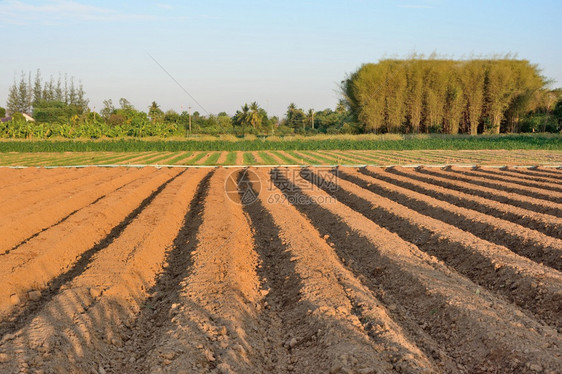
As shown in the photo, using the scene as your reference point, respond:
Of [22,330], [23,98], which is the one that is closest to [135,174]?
[22,330]

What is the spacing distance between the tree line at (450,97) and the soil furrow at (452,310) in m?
40.7

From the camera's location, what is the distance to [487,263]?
24.0ft

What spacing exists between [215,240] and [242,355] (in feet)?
15.0

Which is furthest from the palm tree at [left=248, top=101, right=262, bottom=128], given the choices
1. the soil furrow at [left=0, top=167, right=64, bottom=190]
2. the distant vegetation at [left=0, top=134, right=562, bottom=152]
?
the soil furrow at [left=0, top=167, right=64, bottom=190]

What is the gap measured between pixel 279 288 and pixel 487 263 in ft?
9.78

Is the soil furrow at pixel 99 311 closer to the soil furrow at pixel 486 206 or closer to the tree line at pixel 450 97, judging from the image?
the soil furrow at pixel 486 206

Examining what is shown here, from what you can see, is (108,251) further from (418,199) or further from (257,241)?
(418,199)

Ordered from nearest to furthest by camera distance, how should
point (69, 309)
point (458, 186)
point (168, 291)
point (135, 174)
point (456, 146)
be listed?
point (69, 309) → point (168, 291) → point (458, 186) → point (135, 174) → point (456, 146)

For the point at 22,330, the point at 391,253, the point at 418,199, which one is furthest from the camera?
the point at 418,199

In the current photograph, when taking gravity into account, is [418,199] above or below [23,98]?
below

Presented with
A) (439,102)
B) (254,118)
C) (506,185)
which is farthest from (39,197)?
(254,118)

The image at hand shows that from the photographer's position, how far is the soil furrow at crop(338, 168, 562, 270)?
790 cm

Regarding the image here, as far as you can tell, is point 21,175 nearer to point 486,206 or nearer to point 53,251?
point 53,251

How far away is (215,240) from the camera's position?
29.8 feet
